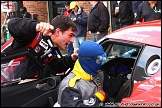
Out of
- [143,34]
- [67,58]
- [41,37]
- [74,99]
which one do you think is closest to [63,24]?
[41,37]

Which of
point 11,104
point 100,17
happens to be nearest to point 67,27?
point 11,104

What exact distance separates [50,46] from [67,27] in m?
0.21

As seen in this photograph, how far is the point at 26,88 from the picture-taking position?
2.08 meters

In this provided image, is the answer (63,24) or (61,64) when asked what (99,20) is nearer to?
(61,64)

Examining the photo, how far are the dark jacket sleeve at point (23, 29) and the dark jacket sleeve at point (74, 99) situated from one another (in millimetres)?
504

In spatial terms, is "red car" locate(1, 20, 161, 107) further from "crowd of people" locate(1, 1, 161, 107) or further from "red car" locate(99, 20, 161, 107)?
"crowd of people" locate(1, 1, 161, 107)

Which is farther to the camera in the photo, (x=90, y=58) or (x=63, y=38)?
(x=63, y=38)

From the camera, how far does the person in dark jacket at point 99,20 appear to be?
6227 mm

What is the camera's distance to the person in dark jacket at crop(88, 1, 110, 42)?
6.23 metres

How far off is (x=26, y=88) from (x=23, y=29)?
0.46 metres

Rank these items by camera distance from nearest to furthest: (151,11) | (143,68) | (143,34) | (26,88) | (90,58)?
1. (26,88)
2. (90,58)
3. (143,68)
4. (143,34)
5. (151,11)

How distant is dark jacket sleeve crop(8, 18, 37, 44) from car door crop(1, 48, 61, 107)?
0.45ft

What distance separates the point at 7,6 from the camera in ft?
29.9

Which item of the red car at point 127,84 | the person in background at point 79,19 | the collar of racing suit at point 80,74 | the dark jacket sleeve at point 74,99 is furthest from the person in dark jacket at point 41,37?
the person in background at point 79,19
